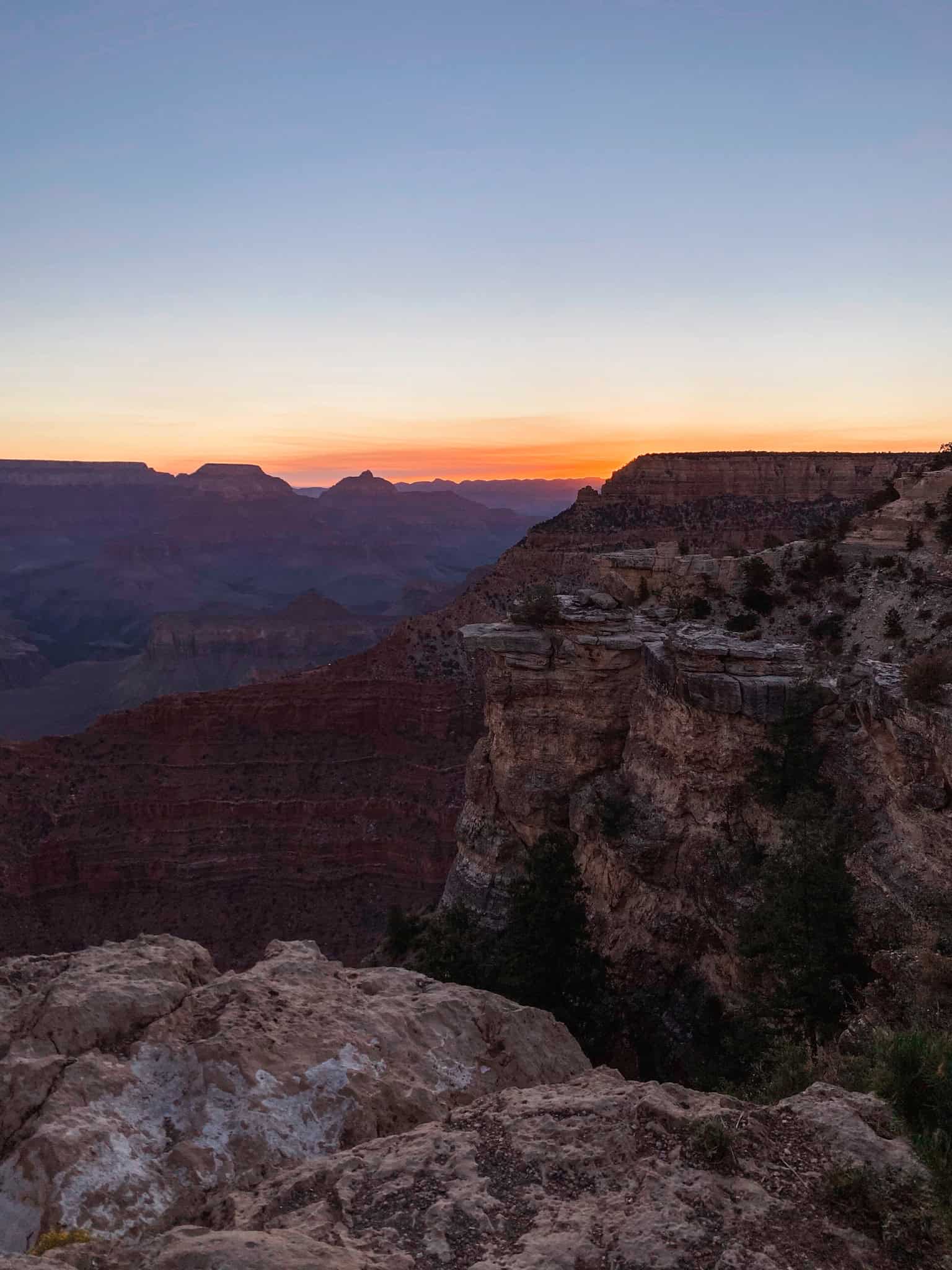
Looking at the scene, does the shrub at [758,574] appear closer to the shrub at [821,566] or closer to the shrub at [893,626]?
the shrub at [821,566]

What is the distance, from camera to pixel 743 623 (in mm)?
23359

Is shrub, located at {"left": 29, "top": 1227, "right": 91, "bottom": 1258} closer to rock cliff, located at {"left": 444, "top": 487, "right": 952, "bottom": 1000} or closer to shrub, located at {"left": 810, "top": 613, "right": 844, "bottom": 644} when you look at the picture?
rock cliff, located at {"left": 444, "top": 487, "right": 952, "bottom": 1000}

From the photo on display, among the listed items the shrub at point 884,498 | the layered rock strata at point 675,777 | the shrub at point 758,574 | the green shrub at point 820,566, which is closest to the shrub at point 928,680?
the layered rock strata at point 675,777

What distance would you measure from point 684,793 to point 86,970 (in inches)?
560

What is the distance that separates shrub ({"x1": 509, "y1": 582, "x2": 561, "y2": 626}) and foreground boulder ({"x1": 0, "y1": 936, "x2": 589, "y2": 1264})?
47.8 feet

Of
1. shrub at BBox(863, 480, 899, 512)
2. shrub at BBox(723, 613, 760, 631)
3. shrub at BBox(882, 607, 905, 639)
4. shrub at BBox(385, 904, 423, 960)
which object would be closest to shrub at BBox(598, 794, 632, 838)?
shrub at BBox(723, 613, 760, 631)

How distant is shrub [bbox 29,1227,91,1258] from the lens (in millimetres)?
6227

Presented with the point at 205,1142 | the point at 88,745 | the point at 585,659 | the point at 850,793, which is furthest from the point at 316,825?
the point at 205,1142

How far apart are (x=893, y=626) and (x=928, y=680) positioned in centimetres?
552

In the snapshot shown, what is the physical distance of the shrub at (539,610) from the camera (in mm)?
25672

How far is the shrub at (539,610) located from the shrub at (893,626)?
887 centimetres

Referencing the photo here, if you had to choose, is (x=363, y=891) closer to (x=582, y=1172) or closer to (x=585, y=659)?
(x=585, y=659)

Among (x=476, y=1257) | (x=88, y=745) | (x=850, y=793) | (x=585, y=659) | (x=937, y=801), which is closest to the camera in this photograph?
(x=476, y=1257)

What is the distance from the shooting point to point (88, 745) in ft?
168
